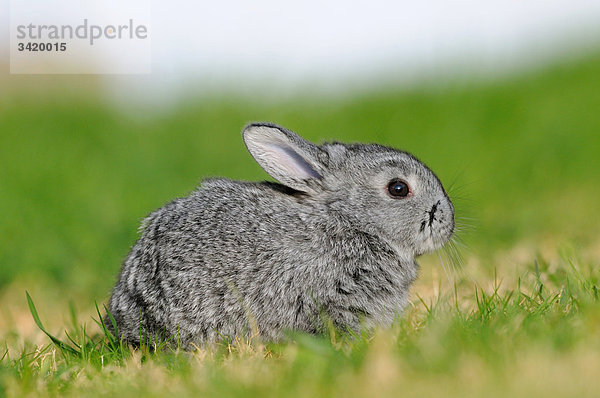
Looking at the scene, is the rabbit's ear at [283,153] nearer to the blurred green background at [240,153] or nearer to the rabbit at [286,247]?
the rabbit at [286,247]

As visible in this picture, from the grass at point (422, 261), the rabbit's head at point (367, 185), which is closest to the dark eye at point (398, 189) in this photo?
the rabbit's head at point (367, 185)

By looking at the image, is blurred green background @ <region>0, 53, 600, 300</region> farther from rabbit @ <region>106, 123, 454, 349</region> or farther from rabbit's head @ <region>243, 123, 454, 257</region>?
rabbit @ <region>106, 123, 454, 349</region>

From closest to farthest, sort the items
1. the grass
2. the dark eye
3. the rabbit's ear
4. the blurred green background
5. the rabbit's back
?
the grass, the rabbit's back, the rabbit's ear, the dark eye, the blurred green background

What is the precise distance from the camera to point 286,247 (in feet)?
17.9

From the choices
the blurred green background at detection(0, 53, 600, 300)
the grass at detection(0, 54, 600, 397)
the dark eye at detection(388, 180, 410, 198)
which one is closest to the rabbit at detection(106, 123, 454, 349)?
the dark eye at detection(388, 180, 410, 198)

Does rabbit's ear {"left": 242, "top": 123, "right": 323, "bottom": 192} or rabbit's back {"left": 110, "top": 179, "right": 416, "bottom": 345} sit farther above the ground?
rabbit's ear {"left": 242, "top": 123, "right": 323, "bottom": 192}

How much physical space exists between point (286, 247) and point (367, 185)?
2.61 feet

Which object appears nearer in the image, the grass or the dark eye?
the grass

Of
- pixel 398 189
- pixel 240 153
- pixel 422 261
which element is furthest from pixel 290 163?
pixel 240 153

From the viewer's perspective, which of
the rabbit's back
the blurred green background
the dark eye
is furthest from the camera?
the blurred green background

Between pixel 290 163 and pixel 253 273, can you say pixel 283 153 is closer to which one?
pixel 290 163

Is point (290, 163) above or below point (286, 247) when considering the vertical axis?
above

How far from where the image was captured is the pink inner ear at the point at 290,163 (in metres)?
5.75

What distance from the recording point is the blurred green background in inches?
381
